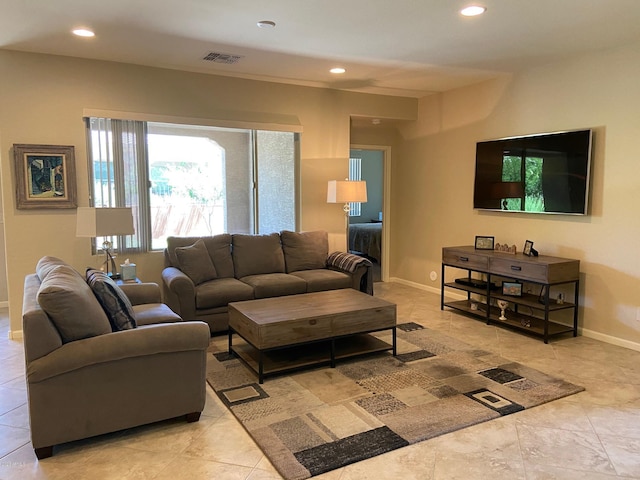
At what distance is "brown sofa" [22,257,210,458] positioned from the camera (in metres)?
2.38

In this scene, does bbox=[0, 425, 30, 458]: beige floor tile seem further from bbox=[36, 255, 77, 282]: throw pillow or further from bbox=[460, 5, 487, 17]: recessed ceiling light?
bbox=[460, 5, 487, 17]: recessed ceiling light

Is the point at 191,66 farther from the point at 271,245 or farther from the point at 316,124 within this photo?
the point at 271,245

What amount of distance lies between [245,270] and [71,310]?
2695 millimetres

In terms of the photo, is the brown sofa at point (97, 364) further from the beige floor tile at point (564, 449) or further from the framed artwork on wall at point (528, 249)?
the framed artwork on wall at point (528, 249)

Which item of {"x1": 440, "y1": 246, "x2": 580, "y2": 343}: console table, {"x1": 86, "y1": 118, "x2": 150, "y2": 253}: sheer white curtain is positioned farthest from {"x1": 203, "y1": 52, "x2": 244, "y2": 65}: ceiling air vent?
{"x1": 440, "y1": 246, "x2": 580, "y2": 343}: console table

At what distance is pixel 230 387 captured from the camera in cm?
334

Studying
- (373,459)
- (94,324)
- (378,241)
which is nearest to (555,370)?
(373,459)

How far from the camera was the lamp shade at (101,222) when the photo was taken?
Result: 389 centimetres

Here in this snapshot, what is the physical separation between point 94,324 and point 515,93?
468 centimetres

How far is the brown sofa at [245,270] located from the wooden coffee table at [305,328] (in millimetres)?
572

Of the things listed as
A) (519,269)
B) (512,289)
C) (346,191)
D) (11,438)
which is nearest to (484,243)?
(512,289)

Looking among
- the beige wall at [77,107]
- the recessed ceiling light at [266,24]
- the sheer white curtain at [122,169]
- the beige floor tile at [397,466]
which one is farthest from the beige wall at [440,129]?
the beige floor tile at [397,466]

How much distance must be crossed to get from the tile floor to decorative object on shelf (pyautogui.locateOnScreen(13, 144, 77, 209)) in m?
1.82

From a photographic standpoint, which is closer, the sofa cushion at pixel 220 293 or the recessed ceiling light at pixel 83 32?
the recessed ceiling light at pixel 83 32
